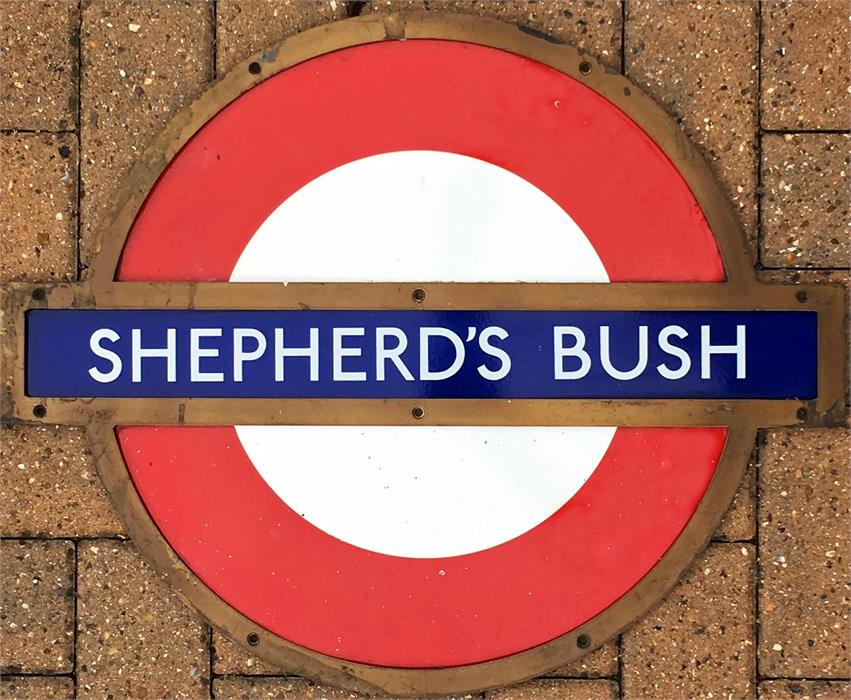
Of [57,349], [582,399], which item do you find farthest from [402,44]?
[57,349]

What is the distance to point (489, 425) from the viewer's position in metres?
1.23

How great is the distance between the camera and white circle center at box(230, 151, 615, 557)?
1.22 metres

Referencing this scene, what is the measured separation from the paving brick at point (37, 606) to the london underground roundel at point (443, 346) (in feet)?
0.79

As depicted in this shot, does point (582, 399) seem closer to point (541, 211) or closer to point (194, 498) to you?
point (541, 211)

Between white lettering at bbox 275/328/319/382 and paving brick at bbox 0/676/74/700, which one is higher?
white lettering at bbox 275/328/319/382

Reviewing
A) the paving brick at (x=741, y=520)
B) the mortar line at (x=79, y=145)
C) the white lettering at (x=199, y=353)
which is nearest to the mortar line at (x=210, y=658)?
the white lettering at (x=199, y=353)

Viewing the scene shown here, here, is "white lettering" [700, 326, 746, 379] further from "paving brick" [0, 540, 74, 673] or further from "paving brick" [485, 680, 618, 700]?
"paving brick" [0, 540, 74, 673]

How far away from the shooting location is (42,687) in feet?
4.26

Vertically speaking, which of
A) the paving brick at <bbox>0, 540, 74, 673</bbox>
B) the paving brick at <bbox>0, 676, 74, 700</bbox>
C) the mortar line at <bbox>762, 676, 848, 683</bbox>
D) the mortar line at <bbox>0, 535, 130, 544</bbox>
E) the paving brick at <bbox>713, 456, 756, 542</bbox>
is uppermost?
the paving brick at <bbox>713, 456, 756, 542</bbox>

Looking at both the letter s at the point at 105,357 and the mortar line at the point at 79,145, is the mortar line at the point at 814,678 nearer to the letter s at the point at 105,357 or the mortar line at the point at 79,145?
the letter s at the point at 105,357

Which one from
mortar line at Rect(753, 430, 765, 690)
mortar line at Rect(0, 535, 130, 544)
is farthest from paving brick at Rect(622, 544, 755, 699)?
mortar line at Rect(0, 535, 130, 544)

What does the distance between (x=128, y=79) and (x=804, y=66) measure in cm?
110

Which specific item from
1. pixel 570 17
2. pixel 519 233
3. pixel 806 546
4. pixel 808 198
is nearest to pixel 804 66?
pixel 808 198

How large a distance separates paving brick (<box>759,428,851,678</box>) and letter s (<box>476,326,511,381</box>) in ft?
1.49
